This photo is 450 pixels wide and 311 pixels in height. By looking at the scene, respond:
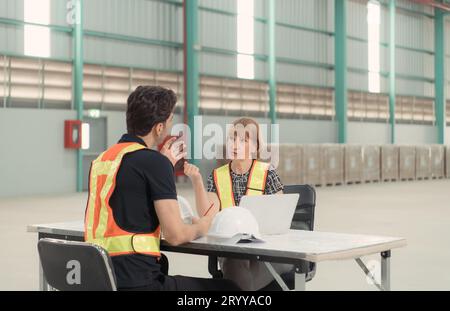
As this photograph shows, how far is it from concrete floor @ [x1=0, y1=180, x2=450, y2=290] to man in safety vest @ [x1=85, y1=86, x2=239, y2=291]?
3046 millimetres

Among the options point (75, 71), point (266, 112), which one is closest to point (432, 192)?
point (266, 112)

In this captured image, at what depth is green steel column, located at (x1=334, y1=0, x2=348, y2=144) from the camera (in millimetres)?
24234

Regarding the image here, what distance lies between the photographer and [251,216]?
3.57m

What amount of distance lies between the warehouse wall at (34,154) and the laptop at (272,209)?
13.4 metres

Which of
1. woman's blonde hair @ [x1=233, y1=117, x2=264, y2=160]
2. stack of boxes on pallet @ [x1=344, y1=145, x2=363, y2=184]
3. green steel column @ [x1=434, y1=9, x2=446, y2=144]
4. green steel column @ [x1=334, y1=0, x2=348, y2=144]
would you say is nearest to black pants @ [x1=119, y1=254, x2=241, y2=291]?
woman's blonde hair @ [x1=233, y1=117, x2=264, y2=160]

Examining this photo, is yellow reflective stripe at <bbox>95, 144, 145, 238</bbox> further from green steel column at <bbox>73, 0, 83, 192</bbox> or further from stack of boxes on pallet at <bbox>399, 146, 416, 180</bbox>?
stack of boxes on pallet at <bbox>399, 146, 416, 180</bbox>

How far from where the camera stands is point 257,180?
4.79 metres

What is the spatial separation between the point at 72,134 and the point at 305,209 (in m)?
13.3

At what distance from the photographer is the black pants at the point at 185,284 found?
3275 millimetres

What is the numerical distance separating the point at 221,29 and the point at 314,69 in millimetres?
4456

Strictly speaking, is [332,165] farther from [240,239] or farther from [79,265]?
[79,265]

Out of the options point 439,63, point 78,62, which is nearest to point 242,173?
point 78,62
